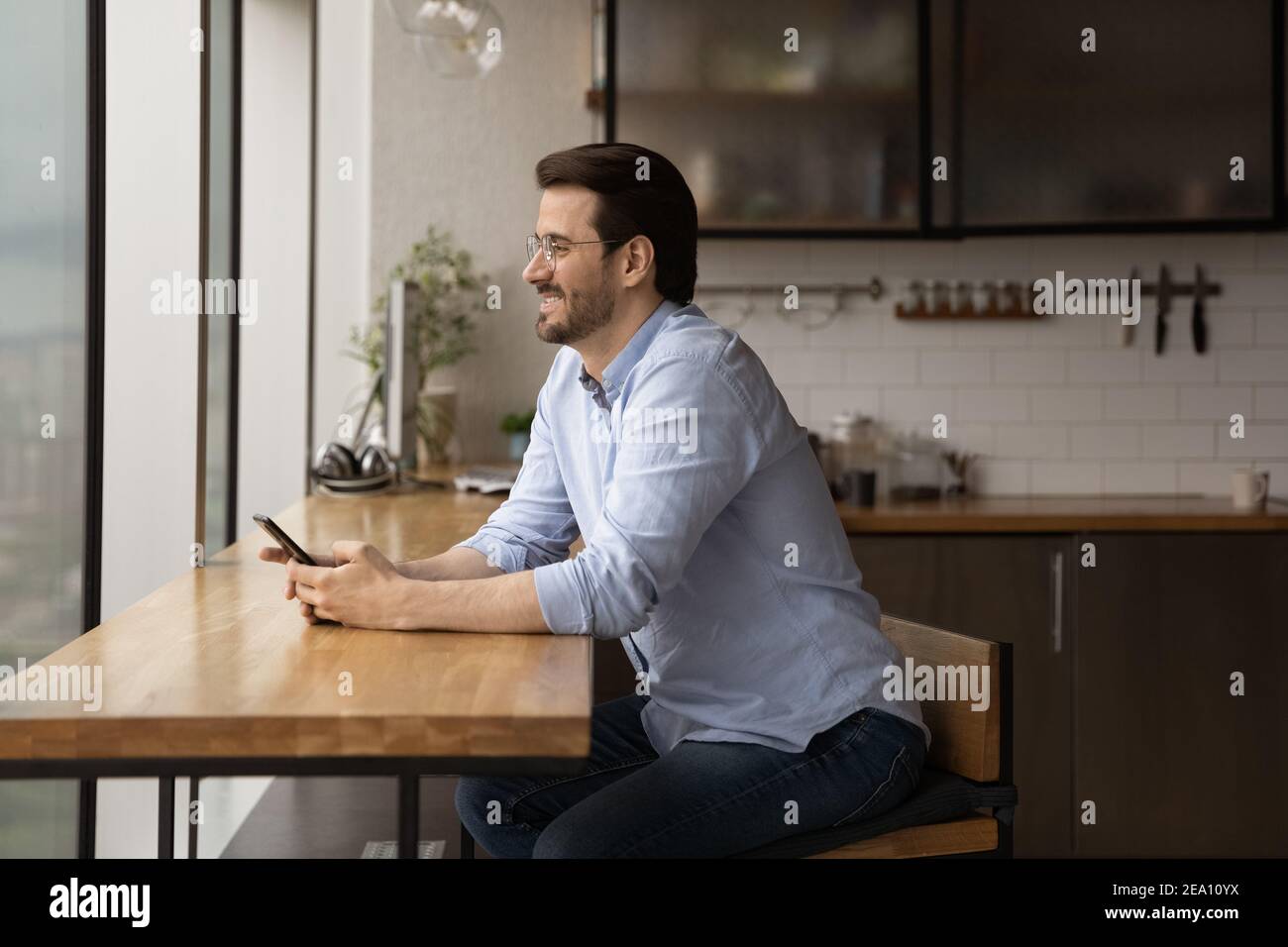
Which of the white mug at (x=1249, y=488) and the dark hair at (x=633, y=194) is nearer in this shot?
the dark hair at (x=633, y=194)

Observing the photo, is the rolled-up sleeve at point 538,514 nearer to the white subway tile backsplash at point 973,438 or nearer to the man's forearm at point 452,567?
the man's forearm at point 452,567

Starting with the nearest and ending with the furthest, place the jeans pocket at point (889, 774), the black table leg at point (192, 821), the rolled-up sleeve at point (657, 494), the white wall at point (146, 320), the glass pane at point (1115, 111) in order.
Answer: the rolled-up sleeve at point (657, 494) < the jeans pocket at point (889, 774) < the white wall at point (146, 320) < the black table leg at point (192, 821) < the glass pane at point (1115, 111)

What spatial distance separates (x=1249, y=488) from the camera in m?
3.87

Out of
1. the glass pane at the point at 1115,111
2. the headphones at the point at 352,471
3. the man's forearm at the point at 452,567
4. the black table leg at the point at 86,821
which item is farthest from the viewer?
the glass pane at the point at 1115,111

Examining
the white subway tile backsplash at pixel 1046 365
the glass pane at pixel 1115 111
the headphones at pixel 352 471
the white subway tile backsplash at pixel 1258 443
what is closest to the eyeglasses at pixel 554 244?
the headphones at pixel 352 471

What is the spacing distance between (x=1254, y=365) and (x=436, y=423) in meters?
2.72

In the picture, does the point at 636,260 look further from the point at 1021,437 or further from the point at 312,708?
the point at 1021,437

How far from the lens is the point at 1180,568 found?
357 centimetres

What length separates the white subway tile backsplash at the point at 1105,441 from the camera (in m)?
4.26

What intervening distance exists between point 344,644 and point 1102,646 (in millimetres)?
2572

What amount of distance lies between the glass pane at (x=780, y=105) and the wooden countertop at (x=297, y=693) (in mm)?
2451
